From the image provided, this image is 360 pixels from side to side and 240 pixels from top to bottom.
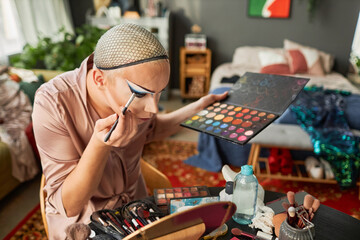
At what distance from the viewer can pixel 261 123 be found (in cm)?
91

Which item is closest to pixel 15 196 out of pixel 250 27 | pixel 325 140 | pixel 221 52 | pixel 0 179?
pixel 0 179

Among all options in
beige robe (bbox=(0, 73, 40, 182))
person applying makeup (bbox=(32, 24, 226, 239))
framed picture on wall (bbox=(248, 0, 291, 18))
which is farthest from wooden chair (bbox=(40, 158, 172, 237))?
framed picture on wall (bbox=(248, 0, 291, 18))

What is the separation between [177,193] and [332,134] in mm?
1715

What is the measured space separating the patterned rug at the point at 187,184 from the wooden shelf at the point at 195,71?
1535 millimetres

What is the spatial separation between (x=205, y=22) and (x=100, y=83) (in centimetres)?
408

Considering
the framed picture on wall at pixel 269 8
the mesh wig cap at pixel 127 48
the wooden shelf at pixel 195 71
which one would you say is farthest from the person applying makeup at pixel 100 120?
the framed picture on wall at pixel 269 8

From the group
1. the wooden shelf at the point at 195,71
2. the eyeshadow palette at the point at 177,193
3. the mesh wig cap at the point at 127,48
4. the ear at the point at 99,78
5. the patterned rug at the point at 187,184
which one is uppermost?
→ the mesh wig cap at the point at 127,48

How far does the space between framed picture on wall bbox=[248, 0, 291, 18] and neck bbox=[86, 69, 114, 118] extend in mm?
3987

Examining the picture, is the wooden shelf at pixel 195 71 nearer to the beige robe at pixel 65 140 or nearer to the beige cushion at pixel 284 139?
the beige cushion at pixel 284 139

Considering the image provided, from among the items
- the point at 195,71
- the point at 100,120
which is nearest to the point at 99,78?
the point at 100,120

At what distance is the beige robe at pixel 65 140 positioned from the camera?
0.84 m

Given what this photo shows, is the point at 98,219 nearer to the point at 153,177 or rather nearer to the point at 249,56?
the point at 153,177

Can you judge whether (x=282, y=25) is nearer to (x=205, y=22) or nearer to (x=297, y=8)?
(x=297, y=8)

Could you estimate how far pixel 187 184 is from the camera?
2.35 meters
